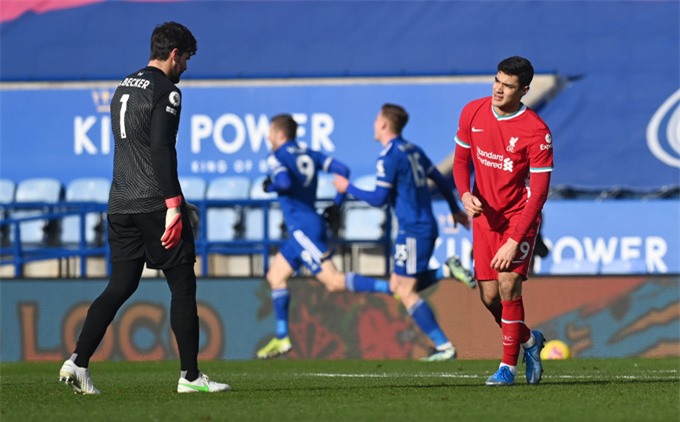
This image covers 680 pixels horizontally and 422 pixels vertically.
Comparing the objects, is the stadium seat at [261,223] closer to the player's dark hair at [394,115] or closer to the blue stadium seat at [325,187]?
the blue stadium seat at [325,187]

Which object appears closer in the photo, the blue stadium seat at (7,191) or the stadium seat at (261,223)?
the stadium seat at (261,223)

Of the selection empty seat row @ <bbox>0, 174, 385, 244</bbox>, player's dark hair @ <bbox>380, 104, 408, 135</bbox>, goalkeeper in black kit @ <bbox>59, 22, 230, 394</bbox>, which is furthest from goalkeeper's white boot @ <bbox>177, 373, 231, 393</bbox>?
empty seat row @ <bbox>0, 174, 385, 244</bbox>

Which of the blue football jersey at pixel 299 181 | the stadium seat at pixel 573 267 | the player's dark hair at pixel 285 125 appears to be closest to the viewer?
the blue football jersey at pixel 299 181

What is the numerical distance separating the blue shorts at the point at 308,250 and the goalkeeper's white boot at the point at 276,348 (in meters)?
0.74

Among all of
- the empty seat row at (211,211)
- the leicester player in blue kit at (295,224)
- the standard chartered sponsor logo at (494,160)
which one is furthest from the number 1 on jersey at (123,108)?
the empty seat row at (211,211)

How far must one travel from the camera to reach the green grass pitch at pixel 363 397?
7219mm

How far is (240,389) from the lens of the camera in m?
8.97

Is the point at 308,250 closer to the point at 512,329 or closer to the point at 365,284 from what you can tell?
the point at 365,284

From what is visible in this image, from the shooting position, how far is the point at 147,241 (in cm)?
845

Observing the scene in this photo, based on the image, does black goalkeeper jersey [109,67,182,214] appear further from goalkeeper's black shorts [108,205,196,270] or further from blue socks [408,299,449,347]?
blue socks [408,299,449,347]

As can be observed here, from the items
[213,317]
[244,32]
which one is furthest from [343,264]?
[244,32]

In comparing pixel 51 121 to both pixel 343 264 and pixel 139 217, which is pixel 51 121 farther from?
pixel 139 217

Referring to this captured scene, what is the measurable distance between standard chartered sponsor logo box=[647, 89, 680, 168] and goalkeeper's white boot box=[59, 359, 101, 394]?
44.0 ft

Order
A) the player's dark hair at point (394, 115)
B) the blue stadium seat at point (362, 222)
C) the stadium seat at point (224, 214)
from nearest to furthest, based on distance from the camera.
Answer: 1. the player's dark hair at point (394, 115)
2. the blue stadium seat at point (362, 222)
3. the stadium seat at point (224, 214)
